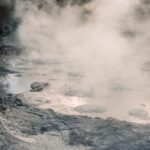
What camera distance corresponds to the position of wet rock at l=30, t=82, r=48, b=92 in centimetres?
972

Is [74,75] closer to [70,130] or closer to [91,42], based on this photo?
[70,130]

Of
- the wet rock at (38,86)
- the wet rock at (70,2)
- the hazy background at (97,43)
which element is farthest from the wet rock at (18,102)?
the wet rock at (70,2)

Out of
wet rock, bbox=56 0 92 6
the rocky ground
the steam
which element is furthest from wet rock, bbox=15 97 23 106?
wet rock, bbox=56 0 92 6

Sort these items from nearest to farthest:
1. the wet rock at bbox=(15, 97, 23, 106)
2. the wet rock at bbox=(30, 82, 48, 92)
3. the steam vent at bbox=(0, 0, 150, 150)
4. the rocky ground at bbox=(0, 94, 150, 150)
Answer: the rocky ground at bbox=(0, 94, 150, 150) → the steam vent at bbox=(0, 0, 150, 150) → the wet rock at bbox=(15, 97, 23, 106) → the wet rock at bbox=(30, 82, 48, 92)

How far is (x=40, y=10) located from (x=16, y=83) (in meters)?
7.34

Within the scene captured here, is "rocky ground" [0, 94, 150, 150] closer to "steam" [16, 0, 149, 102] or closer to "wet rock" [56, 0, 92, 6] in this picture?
"steam" [16, 0, 149, 102]

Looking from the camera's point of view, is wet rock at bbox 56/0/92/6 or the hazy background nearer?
the hazy background

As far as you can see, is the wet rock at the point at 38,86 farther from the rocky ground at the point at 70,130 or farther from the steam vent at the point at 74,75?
the rocky ground at the point at 70,130

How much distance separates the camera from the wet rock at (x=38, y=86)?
9719mm

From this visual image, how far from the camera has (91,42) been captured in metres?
14.0

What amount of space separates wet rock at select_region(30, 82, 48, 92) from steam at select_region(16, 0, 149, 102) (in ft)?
2.81

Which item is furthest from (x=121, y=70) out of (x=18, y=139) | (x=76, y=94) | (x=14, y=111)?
(x=18, y=139)

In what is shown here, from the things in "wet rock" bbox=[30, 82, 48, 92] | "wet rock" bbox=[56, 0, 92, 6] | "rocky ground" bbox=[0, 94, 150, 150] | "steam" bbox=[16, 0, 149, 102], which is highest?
"wet rock" bbox=[56, 0, 92, 6]

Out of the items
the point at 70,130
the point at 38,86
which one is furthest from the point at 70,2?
the point at 70,130
